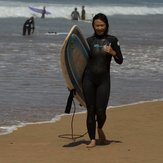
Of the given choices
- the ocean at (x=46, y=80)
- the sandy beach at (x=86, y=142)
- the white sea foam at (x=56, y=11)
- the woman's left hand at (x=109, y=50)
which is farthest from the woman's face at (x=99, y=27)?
the white sea foam at (x=56, y=11)

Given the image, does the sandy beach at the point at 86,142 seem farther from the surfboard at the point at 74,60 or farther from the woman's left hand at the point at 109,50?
the woman's left hand at the point at 109,50

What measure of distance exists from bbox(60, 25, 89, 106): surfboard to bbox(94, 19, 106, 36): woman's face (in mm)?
288

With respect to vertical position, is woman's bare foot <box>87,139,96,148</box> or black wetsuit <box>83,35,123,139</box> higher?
black wetsuit <box>83,35,123,139</box>

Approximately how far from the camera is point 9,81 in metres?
14.6

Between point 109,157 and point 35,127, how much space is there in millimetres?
2545

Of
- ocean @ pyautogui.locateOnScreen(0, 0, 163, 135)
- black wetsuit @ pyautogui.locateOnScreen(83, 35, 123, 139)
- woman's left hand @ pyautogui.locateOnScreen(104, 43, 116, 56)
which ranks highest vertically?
woman's left hand @ pyautogui.locateOnScreen(104, 43, 116, 56)

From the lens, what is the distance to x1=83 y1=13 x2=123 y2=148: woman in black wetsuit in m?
7.67

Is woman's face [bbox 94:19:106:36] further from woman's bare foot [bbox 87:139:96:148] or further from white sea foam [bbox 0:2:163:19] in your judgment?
white sea foam [bbox 0:2:163:19]

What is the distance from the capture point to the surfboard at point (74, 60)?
796 cm

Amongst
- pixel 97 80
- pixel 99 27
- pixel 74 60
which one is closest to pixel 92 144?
pixel 97 80

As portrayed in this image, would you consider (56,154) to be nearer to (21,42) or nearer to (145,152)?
(145,152)

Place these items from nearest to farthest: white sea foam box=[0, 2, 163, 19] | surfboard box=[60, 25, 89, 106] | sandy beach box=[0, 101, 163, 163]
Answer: sandy beach box=[0, 101, 163, 163], surfboard box=[60, 25, 89, 106], white sea foam box=[0, 2, 163, 19]

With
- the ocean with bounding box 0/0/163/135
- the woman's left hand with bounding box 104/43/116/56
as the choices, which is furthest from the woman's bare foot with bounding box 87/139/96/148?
the ocean with bounding box 0/0/163/135

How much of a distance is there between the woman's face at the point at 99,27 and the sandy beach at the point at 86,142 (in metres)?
1.36
